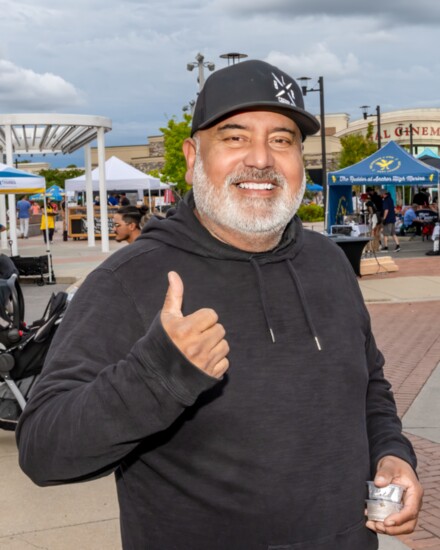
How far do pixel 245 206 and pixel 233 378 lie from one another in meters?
0.44

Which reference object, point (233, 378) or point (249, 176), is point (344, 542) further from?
point (249, 176)

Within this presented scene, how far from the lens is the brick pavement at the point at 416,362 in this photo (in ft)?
14.9

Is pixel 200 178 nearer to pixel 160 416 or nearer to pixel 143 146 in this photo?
pixel 160 416

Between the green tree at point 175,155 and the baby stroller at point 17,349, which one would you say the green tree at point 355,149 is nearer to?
the green tree at point 175,155

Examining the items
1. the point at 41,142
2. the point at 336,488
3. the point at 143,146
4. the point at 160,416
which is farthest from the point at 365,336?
the point at 143,146

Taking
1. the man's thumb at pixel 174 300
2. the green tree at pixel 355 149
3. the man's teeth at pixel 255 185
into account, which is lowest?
the man's thumb at pixel 174 300

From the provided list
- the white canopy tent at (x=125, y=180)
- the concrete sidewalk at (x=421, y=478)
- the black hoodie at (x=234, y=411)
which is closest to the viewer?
the black hoodie at (x=234, y=411)

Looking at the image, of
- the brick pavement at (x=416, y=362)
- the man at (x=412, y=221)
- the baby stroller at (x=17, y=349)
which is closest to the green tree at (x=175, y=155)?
the man at (x=412, y=221)

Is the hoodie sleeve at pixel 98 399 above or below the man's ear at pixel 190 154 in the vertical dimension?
below

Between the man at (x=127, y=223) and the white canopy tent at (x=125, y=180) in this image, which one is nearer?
the man at (x=127, y=223)

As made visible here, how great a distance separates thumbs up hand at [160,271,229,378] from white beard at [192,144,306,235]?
0.54 m

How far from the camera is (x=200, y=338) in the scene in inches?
56.1

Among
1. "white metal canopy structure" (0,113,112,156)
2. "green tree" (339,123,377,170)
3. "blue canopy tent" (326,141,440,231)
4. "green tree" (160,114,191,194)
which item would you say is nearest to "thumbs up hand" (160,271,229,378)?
"blue canopy tent" (326,141,440,231)

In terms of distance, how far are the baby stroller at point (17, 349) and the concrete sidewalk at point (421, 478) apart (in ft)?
1.17
